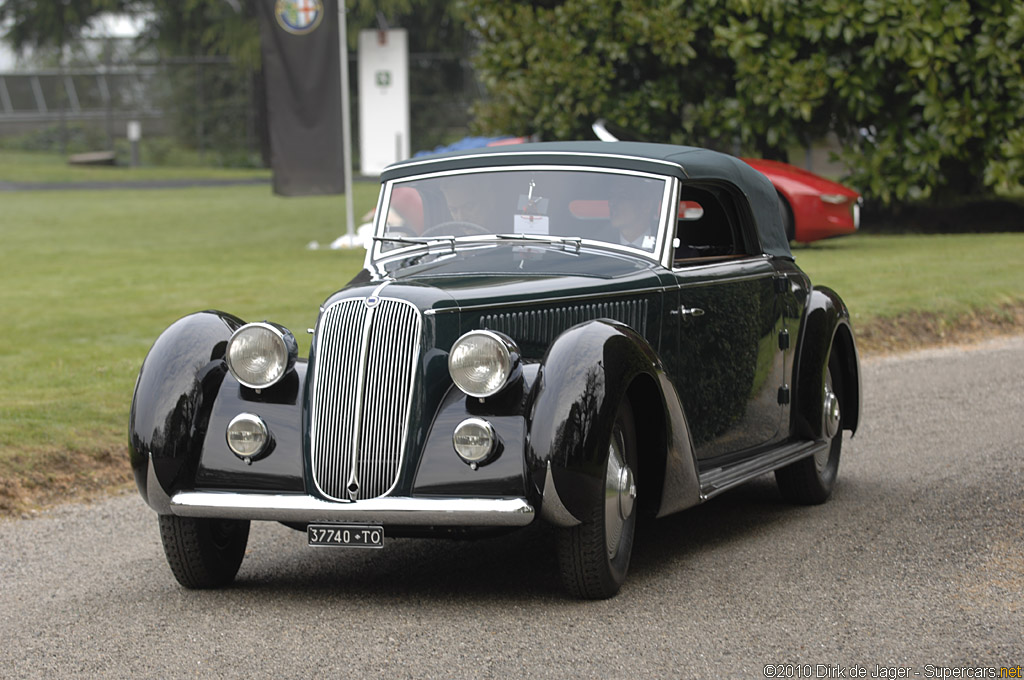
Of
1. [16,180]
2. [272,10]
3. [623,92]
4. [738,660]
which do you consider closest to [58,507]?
[738,660]

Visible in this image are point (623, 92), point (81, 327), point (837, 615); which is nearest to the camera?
point (837, 615)

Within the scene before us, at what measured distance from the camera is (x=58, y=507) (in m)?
6.66

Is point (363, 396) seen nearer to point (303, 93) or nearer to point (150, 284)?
point (150, 284)

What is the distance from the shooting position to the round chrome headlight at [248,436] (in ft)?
16.1

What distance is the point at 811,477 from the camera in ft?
21.6

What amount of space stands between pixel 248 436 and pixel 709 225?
277 cm

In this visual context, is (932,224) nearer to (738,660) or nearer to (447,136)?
(738,660)

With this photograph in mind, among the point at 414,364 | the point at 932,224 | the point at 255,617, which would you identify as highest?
the point at 414,364

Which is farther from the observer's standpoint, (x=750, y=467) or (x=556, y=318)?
(x=750, y=467)

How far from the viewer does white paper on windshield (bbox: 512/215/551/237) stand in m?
5.96

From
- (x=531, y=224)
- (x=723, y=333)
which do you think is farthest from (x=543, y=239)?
(x=723, y=333)

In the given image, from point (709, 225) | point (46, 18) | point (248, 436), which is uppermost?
point (709, 225)

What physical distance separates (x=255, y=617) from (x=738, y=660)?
5.52 feet

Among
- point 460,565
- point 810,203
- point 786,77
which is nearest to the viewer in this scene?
point 460,565
